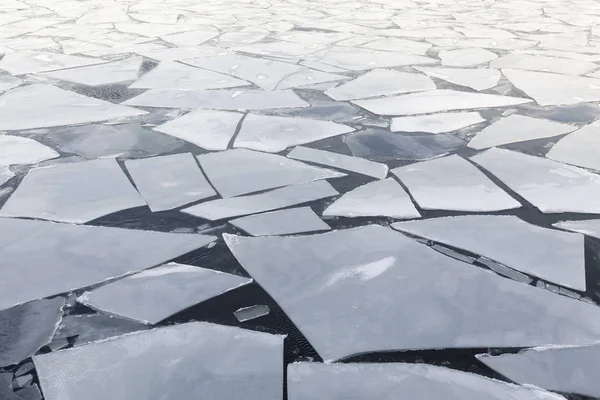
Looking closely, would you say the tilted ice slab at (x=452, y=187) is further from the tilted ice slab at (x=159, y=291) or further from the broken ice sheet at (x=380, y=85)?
the broken ice sheet at (x=380, y=85)

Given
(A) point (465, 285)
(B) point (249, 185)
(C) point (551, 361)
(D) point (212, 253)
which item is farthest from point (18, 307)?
(C) point (551, 361)

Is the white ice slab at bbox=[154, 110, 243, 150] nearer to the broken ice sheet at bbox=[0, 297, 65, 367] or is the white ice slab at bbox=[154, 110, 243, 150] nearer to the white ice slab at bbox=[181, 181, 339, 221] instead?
the white ice slab at bbox=[181, 181, 339, 221]

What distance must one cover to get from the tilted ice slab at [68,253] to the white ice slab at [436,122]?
1190 mm

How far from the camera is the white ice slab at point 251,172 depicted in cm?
183

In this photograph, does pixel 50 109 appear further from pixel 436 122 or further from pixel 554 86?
pixel 554 86

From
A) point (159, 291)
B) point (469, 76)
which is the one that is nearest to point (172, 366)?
point (159, 291)

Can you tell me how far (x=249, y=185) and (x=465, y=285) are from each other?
2.59ft

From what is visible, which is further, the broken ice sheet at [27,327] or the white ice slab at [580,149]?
the white ice slab at [580,149]

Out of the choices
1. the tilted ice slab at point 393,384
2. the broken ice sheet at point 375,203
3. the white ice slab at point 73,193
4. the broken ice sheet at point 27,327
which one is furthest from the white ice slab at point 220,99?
the tilted ice slab at point 393,384

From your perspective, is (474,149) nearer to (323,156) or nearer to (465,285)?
(323,156)

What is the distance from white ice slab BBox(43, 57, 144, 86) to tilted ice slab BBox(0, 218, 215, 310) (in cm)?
167

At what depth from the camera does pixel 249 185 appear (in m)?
1.83

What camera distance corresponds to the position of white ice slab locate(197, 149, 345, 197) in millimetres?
1828

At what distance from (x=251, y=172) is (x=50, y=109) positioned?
121 cm
